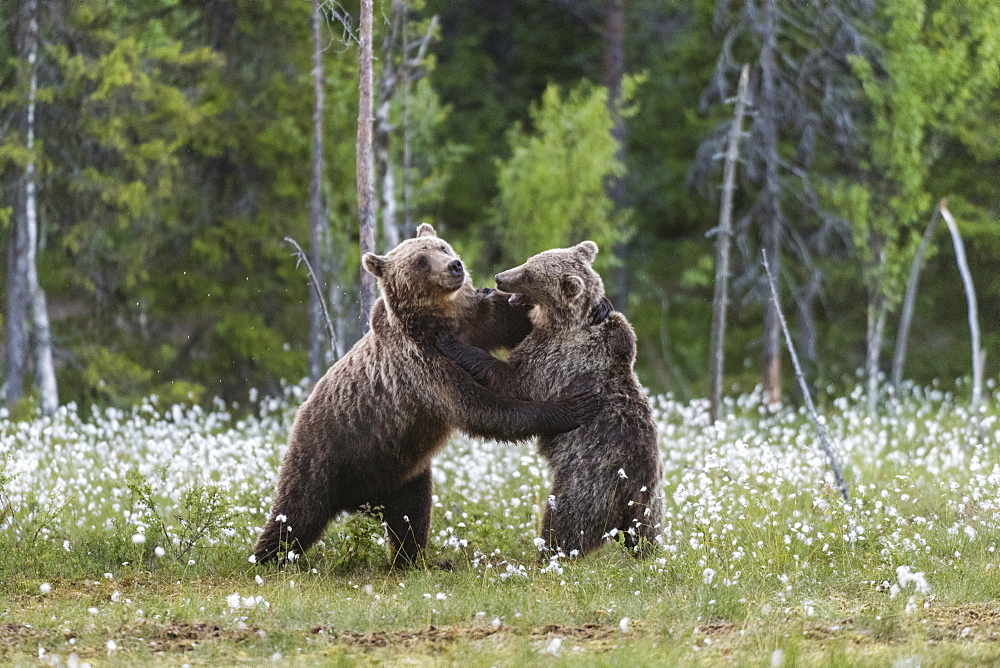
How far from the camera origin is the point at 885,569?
6137 millimetres

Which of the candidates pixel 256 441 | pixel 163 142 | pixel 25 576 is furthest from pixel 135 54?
pixel 25 576

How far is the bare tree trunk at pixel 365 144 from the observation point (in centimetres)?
808

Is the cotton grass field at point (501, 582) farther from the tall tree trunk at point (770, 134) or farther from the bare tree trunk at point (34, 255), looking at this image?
the tall tree trunk at point (770, 134)

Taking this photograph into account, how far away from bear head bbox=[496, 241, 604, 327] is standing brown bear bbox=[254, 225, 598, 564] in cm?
29

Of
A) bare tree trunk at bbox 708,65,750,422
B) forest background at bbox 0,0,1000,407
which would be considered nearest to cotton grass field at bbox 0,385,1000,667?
bare tree trunk at bbox 708,65,750,422

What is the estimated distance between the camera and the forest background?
14.1 metres

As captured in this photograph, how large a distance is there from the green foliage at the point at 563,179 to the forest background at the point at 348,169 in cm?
5

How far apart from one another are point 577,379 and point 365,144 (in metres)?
2.70

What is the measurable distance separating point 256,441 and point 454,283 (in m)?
3.15

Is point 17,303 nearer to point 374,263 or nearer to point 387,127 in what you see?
point 387,127

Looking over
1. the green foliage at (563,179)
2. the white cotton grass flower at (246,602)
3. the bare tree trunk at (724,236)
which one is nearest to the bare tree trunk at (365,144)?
the white cotton grass flower at (246,602)

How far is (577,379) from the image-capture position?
664cm

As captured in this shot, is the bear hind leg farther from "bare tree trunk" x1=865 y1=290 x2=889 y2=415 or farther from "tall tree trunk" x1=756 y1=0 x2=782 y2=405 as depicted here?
"tall tree trunk" x1=756 y1=0 x2=782 y2=405

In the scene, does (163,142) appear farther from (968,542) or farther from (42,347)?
(968,542)
